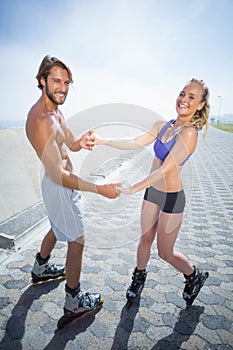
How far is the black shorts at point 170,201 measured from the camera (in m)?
2.31

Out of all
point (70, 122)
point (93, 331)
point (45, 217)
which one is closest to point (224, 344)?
point (93, 331)

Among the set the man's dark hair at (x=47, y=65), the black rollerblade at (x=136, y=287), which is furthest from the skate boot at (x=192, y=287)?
the man's dark hair at (x=47, y=65)

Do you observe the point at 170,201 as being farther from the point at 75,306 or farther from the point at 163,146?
the point at 75,306

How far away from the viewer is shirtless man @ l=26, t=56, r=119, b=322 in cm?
197

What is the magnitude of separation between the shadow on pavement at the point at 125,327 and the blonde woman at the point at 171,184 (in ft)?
0.29

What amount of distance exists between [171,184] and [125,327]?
1.41 m

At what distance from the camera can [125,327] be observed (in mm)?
2311

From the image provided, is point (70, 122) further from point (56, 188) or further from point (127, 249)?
point (127, 249)

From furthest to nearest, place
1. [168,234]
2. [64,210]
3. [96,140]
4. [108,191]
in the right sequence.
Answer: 1. [96,140]
2. [108,191]
3. [168,234]
4. [64,210]

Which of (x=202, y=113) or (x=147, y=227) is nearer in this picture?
(x=202, y=113)

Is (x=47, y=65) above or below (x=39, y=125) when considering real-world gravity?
above

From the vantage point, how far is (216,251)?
3.71m

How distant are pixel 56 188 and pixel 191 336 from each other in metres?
1.81

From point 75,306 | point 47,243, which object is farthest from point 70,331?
point 47,243
